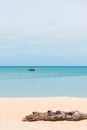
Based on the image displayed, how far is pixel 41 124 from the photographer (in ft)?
39.6

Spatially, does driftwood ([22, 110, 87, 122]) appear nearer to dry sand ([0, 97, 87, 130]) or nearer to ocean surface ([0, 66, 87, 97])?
dry sand ([0, 97, 87, 130])

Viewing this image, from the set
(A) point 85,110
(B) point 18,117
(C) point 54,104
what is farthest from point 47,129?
(C) point 54,104

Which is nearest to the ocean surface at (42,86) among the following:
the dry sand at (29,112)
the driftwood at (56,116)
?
the dry sand at (29,112)

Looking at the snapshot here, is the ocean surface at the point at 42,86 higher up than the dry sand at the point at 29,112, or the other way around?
the ocean surface at the point at 42,86

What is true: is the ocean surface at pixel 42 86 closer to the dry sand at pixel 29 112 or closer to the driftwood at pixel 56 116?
the dry sand at pixel 29 112

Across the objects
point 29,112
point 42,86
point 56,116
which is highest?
point 42,86

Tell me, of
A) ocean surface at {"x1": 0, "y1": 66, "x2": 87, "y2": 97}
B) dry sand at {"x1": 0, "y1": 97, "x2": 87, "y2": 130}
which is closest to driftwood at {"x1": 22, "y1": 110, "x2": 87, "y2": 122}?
dry sand at {"x1": 0, "y1": 97, "x2": 87, "y2": 130}

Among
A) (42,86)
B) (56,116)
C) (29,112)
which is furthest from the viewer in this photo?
(42,86)

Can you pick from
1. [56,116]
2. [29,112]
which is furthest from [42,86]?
[56,116]

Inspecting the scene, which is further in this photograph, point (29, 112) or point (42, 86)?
point (42, 86)

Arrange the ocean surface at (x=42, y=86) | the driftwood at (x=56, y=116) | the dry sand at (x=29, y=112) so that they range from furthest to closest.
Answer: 1. the ocean surface at (x=42, y=86)
2. the driftwood at (x=56, y=116)
3. the dry sand at (x=29, y=112)

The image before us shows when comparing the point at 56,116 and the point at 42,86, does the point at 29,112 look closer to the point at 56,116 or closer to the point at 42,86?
the point at 56,116

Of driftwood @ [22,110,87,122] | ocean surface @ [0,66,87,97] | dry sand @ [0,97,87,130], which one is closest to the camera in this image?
dry sand @ [0,97,87,130]

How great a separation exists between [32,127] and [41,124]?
621mm
